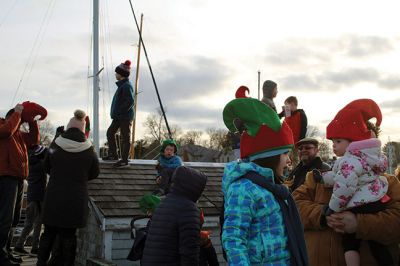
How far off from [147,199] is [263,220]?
3.27 m

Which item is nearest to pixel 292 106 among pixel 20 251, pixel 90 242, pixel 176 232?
pixel 176 232

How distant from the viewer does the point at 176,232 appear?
14.3 ft

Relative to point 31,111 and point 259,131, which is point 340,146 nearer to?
point 259,131

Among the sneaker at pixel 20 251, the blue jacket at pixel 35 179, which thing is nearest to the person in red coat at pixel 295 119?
the blue jacket at pixel 35 179

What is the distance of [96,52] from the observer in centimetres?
1506

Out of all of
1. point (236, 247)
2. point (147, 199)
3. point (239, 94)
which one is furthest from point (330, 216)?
point (147, 199)

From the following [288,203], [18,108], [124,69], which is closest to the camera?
[288,203]

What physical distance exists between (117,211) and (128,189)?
93cm

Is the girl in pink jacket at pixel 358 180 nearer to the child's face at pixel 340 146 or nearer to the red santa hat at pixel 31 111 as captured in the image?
the child's face at pixel 340 146

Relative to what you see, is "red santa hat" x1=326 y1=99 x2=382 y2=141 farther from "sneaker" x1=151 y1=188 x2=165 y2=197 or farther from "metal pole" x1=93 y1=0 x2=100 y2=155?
"metal pole" x1=93 y1=0 x2=100 y2=155

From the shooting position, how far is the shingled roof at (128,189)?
25.3 ft

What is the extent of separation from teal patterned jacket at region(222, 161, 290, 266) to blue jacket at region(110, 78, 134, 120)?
270 inches

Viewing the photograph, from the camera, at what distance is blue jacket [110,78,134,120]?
9.74m

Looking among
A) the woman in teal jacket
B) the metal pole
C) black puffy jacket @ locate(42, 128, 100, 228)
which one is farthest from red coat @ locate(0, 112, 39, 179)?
the metal pole
